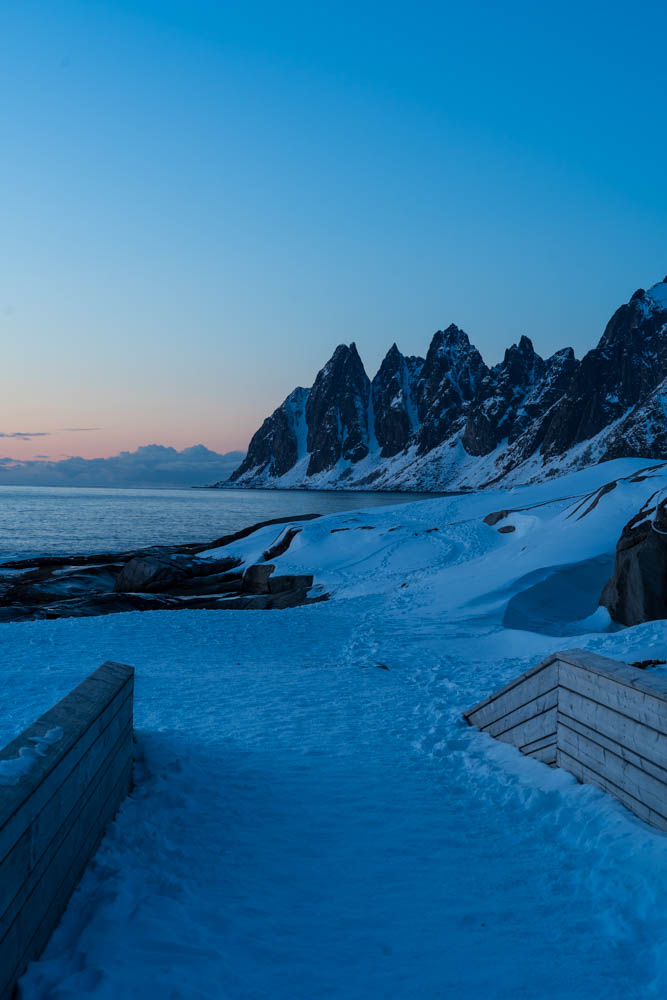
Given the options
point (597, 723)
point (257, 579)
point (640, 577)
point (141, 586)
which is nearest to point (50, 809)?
point (597, 723)

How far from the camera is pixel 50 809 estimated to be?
9.41 feet

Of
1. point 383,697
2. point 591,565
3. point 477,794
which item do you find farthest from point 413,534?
point 477,794

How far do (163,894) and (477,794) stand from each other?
274cm

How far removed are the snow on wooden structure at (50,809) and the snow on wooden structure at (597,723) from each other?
142 inches

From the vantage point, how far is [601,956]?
9.96ft

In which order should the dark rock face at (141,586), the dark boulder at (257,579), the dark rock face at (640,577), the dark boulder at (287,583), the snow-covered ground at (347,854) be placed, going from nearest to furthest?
A: the snow-covered ground at (347,854), the dark rock face at (640,577), the dark rock face at (141,586), the dark boulder at (287,583), the dark boulder at (257,579)

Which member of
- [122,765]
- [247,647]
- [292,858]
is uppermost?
[122,765]

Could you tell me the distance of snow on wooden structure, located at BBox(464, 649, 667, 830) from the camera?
13.8 ft

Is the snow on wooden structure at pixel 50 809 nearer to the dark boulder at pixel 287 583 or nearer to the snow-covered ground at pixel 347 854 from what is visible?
the snow-covered ground at pixel 347 854

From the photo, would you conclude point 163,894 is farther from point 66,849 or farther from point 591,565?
point 591,565

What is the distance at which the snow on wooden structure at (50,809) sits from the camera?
246 cm

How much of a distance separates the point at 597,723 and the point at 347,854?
2.22m

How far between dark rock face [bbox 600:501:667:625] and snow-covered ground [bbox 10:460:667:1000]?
349 centimetres

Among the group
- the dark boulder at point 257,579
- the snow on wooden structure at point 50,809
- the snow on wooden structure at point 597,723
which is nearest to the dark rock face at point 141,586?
the dark boulder at point 257,579
